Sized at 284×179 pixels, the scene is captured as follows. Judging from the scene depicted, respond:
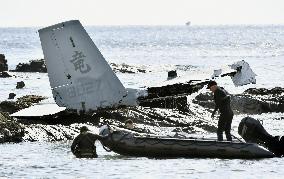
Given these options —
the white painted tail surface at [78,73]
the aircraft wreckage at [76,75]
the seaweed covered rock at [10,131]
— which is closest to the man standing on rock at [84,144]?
the aircraft wreckage at [76,75]

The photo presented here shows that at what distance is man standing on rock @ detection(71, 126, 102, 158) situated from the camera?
2458cm

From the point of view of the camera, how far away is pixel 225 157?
25156 millimetres

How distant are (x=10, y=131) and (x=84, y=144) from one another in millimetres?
5634

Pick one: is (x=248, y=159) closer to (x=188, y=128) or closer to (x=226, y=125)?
(x=226, y=125)

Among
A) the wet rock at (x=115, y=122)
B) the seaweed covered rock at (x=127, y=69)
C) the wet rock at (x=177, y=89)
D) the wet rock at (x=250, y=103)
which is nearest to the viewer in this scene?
the wet rock at (x=115, y=122)

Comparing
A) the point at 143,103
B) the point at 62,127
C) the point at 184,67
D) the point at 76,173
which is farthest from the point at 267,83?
the point at 76,173

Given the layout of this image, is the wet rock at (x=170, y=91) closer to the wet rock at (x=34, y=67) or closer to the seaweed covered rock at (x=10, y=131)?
the seaweed covered rock at (x=10, y=131)

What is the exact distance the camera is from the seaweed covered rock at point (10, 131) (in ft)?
94.9

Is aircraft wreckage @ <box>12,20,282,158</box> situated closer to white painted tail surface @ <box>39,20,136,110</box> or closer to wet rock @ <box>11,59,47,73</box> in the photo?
white painted tail surface @ <box>39,20,136,110</box>

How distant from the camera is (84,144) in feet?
82.5

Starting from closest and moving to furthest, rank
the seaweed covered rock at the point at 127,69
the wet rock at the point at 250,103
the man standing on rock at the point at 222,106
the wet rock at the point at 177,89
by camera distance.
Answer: the man standing on rock at the point at 222,106
the wet rock at the point at 177,89
the wet rock at the point at 250,103
the seaweed covered rock at the point at 127,69

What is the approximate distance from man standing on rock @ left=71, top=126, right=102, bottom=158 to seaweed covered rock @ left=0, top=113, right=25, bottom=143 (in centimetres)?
485

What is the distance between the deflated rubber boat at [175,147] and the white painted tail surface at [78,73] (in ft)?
12.4

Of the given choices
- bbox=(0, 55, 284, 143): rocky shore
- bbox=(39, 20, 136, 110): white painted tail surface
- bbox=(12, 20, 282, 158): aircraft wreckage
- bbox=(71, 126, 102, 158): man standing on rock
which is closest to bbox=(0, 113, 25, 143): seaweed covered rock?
bbox=(0, 55, 284, 143): rocky shore
